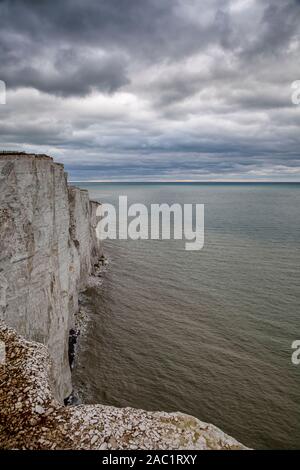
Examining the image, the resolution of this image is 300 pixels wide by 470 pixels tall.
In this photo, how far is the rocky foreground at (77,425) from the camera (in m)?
8.67

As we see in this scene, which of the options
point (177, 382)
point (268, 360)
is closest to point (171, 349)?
point (177, 382)

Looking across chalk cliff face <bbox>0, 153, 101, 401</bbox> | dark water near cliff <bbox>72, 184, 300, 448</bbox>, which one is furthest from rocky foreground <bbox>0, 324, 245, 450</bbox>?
dark water near cliff <bbox>72, 184, 300, 448</bbox>

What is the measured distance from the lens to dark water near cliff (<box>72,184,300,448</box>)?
22797mm

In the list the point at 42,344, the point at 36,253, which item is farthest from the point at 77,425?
the point at 36,253

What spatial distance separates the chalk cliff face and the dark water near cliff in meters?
6.79

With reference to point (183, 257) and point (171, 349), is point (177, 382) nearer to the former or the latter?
point (171, 349)

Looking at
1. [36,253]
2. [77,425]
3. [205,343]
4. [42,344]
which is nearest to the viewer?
[77,425]

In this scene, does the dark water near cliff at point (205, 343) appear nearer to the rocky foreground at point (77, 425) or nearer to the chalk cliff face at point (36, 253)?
the chalk cliff face at point (36, 253)

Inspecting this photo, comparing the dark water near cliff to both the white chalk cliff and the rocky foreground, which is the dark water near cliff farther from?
the rocky foreground

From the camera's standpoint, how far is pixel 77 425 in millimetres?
9172

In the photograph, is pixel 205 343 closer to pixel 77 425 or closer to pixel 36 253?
pixel 36 253

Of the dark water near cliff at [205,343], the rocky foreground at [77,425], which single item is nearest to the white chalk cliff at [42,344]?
the rocky foreground at [77,425]

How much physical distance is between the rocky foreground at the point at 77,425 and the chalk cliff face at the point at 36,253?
529 centimetres

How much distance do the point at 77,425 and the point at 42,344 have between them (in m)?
3.99
